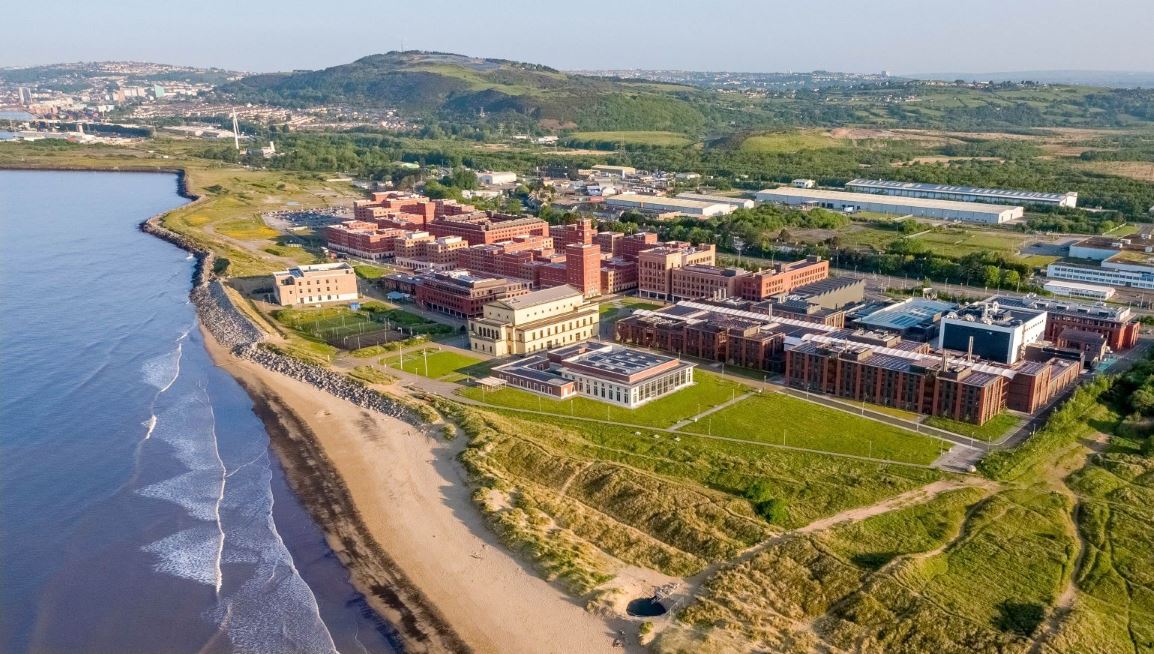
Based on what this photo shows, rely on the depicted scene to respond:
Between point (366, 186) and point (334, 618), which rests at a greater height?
point (366, 186)

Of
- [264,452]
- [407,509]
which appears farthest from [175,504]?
[407,509]

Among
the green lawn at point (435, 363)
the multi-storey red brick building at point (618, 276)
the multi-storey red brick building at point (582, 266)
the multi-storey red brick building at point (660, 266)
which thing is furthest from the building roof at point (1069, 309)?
the green lawn at point (435, 363)

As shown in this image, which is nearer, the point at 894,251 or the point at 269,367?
the point at 269,367

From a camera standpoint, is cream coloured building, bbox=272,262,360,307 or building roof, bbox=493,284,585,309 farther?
cream coloured building, bbox=272,262,360,307

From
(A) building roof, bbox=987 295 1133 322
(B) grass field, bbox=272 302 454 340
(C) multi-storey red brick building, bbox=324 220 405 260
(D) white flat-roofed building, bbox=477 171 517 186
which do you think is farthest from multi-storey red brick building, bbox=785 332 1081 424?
(D) white flat-roofed building, bbox=477 171 517 186

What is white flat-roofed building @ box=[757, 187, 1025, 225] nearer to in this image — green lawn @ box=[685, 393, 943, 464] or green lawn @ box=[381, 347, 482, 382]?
green lawn @ box=[685, 393, 943, 464]

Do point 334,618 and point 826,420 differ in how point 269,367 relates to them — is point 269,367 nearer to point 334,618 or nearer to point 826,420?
point 334,618
